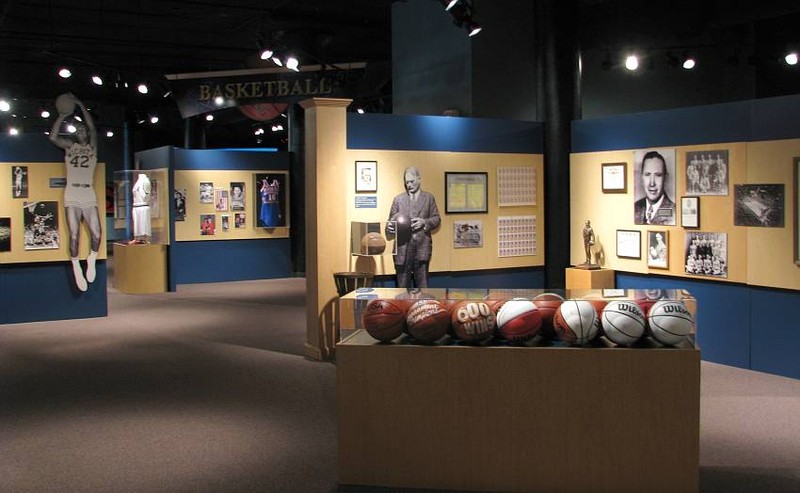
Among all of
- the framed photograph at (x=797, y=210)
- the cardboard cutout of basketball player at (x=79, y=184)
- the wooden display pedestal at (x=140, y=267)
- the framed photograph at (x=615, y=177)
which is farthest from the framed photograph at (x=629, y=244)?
the wooden display pedestal at (x=140, y=267)

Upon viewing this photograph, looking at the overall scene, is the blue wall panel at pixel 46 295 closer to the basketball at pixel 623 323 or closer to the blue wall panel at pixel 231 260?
the blue wall panel at pixel 231 260

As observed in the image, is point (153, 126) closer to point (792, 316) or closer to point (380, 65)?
point (380, 65)

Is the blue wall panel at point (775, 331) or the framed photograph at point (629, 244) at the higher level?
the framed photograph at point (629, 244)

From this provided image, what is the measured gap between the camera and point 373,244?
8.96 meters

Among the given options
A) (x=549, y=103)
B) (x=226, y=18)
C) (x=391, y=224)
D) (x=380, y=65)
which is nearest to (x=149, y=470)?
(x=391, y=224)

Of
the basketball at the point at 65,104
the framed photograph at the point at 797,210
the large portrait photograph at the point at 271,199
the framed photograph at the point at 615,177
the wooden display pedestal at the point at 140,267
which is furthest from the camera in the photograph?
the large portrait photograph at the point at 271,199

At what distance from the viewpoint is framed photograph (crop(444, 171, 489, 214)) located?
10031 millimetres

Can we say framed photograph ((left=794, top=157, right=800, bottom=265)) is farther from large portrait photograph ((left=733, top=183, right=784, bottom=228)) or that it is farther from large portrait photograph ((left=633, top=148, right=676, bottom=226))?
large portrait photograph ((left=633, top=148, right=676, bottom=226))

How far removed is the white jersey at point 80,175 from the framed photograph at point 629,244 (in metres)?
6.91

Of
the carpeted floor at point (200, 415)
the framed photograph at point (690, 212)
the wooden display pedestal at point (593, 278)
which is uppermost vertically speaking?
the framed photograph at point (690, 212)

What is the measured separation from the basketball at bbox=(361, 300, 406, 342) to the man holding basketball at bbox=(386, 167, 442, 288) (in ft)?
14.6

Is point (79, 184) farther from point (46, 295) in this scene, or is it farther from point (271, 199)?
point (271, 199)

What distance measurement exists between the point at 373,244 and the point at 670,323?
4677mm

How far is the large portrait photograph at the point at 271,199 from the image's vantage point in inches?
682
